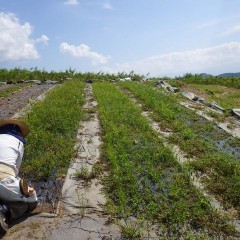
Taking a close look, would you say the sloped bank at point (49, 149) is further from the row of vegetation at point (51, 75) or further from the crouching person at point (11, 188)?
the row of vegetation at point (51, 75)

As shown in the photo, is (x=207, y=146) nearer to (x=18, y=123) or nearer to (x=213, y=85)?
(x=18, y=123)

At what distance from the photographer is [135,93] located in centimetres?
1489

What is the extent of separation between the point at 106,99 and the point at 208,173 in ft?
25.7

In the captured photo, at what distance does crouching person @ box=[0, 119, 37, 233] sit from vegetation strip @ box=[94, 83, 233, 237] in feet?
3.78

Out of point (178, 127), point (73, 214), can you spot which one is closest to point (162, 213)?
point (73, 214)

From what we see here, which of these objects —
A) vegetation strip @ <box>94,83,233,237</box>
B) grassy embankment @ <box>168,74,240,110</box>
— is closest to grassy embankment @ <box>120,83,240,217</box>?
vegetation strip @ <box>94,83,233,237</box>

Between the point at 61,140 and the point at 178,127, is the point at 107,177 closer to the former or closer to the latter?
the point at 61,140

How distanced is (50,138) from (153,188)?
10.1 ft

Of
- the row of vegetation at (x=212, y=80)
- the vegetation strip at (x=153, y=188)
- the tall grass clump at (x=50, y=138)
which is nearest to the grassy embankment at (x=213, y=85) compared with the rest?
the row of vegetation at (x=212, y=80)

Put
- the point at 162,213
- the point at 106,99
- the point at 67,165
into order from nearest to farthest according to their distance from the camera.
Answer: the point at 162,213
the point at 67,165
the point at 106,99

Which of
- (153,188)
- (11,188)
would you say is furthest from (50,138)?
(11,188)

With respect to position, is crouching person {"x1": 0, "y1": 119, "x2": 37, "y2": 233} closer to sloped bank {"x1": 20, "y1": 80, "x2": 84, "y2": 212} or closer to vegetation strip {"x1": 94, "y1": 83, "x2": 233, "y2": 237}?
sloped bank {"x1": 20, "y1": 80, "x2": 84, "y2": 212}

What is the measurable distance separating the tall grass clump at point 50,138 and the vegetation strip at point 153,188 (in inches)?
33.8

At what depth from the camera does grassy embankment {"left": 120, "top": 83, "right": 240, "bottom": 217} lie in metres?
5.07
